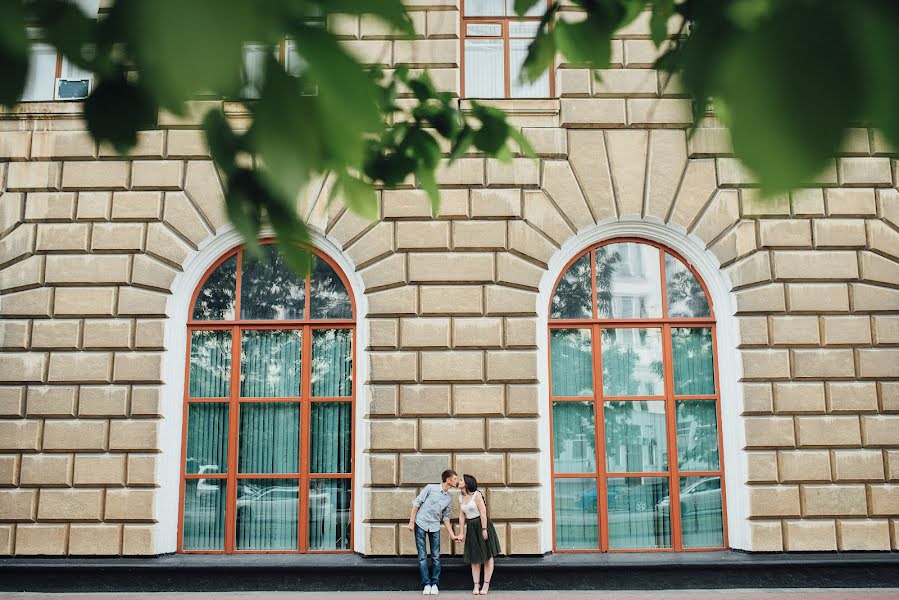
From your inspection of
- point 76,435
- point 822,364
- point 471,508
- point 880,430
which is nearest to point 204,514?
point 76,435

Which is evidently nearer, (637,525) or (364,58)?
(364,58)

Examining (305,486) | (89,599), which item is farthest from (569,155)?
(89,599)

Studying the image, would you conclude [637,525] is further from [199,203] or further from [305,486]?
[199,203]

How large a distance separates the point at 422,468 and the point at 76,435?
4.45 meters

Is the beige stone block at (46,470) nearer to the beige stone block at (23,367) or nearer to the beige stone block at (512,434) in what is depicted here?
the beige stone block at (23,367)

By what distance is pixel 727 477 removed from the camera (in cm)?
989

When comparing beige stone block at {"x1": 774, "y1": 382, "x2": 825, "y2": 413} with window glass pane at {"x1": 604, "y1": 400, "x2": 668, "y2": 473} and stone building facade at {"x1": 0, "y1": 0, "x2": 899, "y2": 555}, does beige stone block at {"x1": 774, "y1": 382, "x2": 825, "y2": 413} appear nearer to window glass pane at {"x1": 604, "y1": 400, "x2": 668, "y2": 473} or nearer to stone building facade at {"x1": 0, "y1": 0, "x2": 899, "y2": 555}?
stone building facade at {"x1": 0, "y1": 0, "x2": 899, "y2": 555}

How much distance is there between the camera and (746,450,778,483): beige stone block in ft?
31.3

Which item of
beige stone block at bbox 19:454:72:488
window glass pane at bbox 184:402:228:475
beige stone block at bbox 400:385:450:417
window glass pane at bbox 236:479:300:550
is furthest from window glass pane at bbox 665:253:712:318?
beige stone block at bbox 19:454:72:488

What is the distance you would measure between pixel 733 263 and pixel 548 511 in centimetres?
406

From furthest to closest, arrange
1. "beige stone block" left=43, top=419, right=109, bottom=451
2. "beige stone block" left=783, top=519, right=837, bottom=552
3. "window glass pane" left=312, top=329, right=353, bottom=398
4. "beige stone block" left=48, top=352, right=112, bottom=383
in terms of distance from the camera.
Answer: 1. "window glass pane" left=312, top=329, right=353, bottom=398
2. "beige stone block" left=48, top=352, right=112, bottom=383
3. "beige stone block" left=43, top=419, right=109, bottom=451
4. "beige stone block" left=783, top=519, right=837, bottom=552

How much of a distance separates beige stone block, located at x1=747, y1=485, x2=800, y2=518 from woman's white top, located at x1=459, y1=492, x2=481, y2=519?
11.4ft

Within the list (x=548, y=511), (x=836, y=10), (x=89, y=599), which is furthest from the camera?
(x=548, y=511)

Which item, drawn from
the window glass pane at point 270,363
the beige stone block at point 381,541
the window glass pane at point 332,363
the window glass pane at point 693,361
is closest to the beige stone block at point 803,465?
the window glass pane at point 693,361
